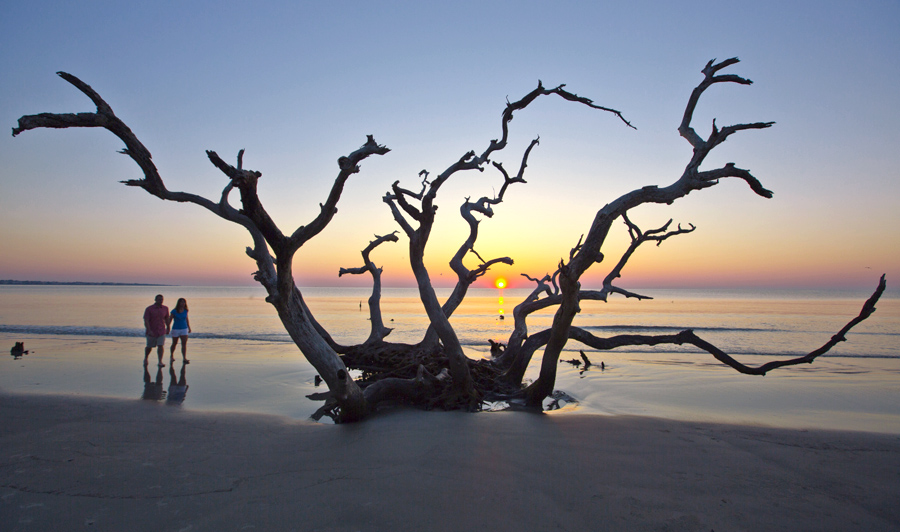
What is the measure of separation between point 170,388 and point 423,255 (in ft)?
19.9

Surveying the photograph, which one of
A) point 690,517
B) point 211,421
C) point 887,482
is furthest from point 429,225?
point 887,482

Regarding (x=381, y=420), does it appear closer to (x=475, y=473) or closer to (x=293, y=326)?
(x=293, y=326)

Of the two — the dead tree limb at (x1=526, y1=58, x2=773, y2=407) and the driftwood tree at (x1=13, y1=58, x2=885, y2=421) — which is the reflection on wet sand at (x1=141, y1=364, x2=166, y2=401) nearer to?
the driftwood tree at (x1=13, y1=58, x2=885, y2=421)

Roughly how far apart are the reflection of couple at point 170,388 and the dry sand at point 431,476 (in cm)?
179

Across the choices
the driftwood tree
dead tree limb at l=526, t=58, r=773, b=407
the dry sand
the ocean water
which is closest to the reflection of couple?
the ocean water

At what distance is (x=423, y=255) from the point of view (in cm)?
732

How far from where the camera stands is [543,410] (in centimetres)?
778

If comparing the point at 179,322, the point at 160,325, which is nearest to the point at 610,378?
the point at 179,322

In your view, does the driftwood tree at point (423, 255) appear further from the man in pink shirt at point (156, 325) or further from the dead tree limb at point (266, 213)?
the man in pink shirt at point (156, 325)

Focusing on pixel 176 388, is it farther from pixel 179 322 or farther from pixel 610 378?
pixel 610 378

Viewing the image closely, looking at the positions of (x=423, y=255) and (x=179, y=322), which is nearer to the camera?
(x=423, y=255)

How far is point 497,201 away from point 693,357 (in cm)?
1133

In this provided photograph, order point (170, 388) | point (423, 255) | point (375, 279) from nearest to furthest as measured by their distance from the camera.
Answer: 1. point (423, 255)
2. point (170, 388)
3. point (375, 279)

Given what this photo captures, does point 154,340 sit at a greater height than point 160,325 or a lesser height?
lesser
